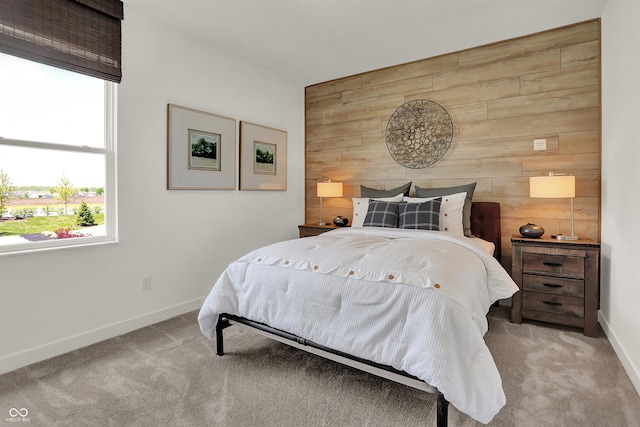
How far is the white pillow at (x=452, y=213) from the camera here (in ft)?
10.2

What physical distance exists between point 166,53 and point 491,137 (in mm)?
3185

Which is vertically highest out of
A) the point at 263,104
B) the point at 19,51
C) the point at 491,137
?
the point at 263,104

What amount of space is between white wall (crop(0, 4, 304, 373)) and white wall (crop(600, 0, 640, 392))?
323cm

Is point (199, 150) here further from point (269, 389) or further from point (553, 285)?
point (553, 285)

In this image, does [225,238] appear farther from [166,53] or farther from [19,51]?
[19,51]

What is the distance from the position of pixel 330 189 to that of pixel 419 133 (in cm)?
121

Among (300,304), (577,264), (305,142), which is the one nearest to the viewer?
(300,304)

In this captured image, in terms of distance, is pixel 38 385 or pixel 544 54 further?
pixel 544 54

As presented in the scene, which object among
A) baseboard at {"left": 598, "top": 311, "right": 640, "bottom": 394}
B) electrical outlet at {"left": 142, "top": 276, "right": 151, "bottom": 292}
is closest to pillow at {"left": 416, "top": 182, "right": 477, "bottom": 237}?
baseboard at {"left": 598, "top": 311, "right": 640, "bottom": 394}

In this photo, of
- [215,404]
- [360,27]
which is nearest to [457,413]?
[215,404]

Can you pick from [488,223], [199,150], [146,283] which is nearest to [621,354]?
[488,223]

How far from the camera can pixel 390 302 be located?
1.71 meters

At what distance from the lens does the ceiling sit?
2752mm

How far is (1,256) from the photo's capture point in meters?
2.15
